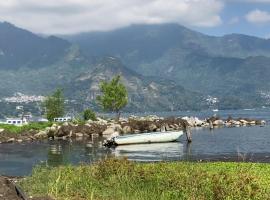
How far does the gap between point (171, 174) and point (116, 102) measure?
385 feet

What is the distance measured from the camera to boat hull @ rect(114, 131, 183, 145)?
9288 centimetres

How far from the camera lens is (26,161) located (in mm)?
68688

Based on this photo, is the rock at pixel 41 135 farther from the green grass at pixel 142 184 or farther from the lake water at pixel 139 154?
the green grass at pixel 142 184

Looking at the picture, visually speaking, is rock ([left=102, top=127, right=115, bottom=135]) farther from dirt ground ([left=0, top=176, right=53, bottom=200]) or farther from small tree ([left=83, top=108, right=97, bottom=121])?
dirt ground ([left=0, top=176, right=53, bottom=200])

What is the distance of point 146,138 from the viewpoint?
9544cm

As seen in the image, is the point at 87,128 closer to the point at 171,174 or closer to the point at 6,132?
the point at 6,132

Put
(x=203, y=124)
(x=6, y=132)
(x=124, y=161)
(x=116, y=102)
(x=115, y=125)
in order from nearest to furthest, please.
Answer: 1. (x=124, y=161)
2. (x=6, y=132)
3. (x=115, y=125)
4. (x=116, y=102)
5. (x=203, y=124)

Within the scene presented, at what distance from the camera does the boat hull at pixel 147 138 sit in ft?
305

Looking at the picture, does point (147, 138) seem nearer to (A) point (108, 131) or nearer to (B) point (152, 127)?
(A) point (108, 131)

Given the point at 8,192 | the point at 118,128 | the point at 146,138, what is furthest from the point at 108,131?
Result: the point at 8,192

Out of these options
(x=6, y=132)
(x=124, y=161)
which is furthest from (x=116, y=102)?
(x=124, y=161)

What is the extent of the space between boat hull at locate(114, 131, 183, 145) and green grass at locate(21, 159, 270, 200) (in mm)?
55065

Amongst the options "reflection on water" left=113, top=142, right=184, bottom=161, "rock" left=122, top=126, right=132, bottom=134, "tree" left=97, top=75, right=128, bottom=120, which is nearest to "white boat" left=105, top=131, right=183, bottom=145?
"reflection on water" left=113, top=142, right=184, bottom=161

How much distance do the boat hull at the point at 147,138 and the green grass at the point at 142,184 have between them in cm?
5507
